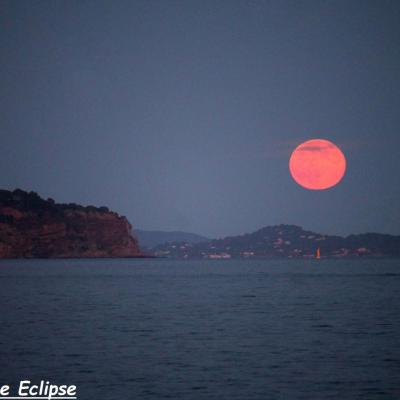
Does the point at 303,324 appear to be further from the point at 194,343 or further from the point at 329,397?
the point at 329,397

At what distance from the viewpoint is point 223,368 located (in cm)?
3056

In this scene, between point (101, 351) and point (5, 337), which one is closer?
point (101, 351)

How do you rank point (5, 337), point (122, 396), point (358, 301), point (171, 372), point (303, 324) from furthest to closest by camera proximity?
point (358, 301), point (303, 324), point (5, 337), point (171, 372), point (122, 396)

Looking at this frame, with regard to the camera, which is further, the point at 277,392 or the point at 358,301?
the point at 358,301

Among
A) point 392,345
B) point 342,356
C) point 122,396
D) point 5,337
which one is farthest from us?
point 5,337

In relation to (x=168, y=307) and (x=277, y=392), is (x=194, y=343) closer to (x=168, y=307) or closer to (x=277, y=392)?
(x=277, y=392)

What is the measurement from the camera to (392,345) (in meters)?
37.2

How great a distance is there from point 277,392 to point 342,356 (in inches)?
351

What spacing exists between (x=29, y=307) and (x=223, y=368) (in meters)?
37.1

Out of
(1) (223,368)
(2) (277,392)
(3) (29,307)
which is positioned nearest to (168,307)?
(3) (29,307)

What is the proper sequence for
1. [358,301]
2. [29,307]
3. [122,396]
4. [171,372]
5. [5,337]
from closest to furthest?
1. [122,396]
2. [171,372]
3. [5,337]
4. [29,307]
5. [358,301]

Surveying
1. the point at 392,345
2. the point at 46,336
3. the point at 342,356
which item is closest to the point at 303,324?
the point at 392,345

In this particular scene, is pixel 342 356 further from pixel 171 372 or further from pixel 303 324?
pixel 303 324

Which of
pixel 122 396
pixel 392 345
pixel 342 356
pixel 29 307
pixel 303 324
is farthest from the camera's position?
pixel 29 307
